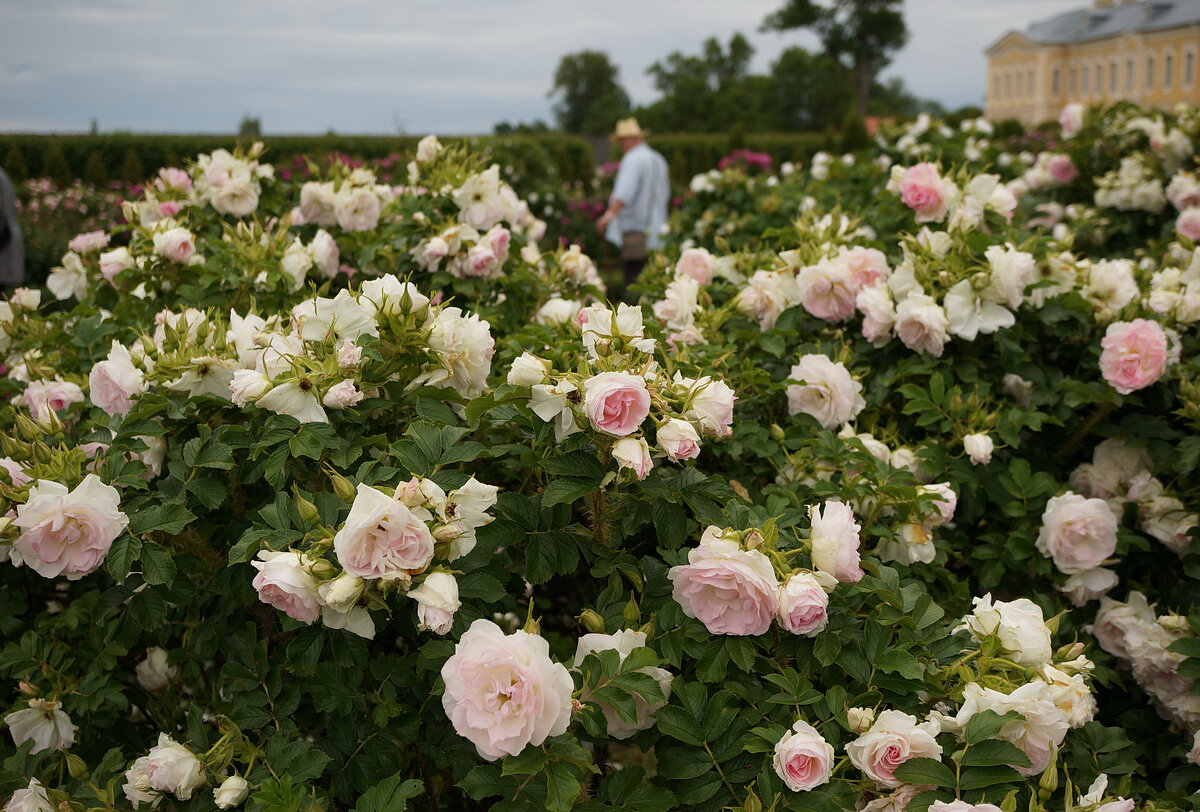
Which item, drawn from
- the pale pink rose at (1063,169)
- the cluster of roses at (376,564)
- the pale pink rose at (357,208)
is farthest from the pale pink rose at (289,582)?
the pale pink rose at (1063,169)

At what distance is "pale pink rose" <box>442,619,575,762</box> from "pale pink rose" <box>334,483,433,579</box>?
0.12m

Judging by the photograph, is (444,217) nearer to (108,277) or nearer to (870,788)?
(108,277)

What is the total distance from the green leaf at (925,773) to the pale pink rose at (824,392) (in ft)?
2.51

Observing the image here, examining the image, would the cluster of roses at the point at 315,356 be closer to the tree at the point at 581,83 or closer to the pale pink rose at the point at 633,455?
the pale pink rose at the point at 633,455

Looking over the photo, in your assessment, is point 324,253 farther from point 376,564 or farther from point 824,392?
point 376,564

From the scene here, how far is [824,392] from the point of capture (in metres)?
1.85

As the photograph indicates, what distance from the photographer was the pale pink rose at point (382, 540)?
3.69 feet

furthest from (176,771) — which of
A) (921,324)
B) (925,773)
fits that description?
(921,324)

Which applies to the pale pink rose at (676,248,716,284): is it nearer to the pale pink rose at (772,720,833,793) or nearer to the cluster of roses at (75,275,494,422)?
the cluster of roses at (75,275,494,422)

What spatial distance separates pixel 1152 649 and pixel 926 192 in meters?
1.17

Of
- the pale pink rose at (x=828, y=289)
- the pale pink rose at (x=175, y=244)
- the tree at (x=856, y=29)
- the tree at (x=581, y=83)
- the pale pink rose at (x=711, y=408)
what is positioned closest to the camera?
the pale pink rose at (x=711, y=408)

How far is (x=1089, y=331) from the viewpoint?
2258 millimetres

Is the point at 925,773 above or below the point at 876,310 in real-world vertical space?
below

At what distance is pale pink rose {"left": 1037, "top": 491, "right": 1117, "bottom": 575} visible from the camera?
1.92 m
